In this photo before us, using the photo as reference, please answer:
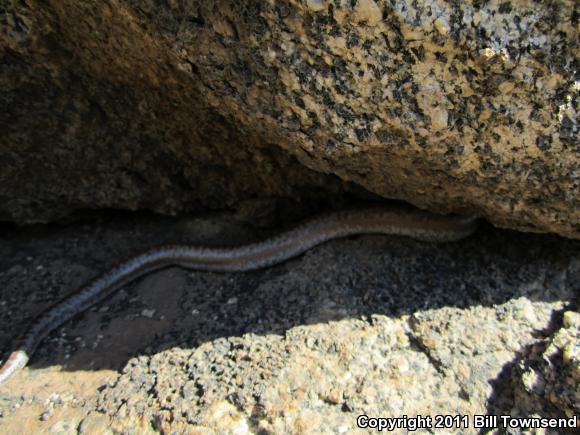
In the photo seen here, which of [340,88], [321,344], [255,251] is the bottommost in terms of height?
[321,344]

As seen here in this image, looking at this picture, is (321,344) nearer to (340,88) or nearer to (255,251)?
(255,251)

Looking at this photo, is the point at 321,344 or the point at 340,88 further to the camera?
the point at 321,344

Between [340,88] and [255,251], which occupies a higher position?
[340,88]

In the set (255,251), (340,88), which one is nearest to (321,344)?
(255,251)

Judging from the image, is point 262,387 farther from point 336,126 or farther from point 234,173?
point 234,173

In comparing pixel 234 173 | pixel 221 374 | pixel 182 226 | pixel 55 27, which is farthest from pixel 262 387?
pixel 55 27

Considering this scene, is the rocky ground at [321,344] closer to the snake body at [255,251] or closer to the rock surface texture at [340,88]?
the snake body at [255,251]

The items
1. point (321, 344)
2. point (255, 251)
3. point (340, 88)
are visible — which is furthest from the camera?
point (255, 251)
